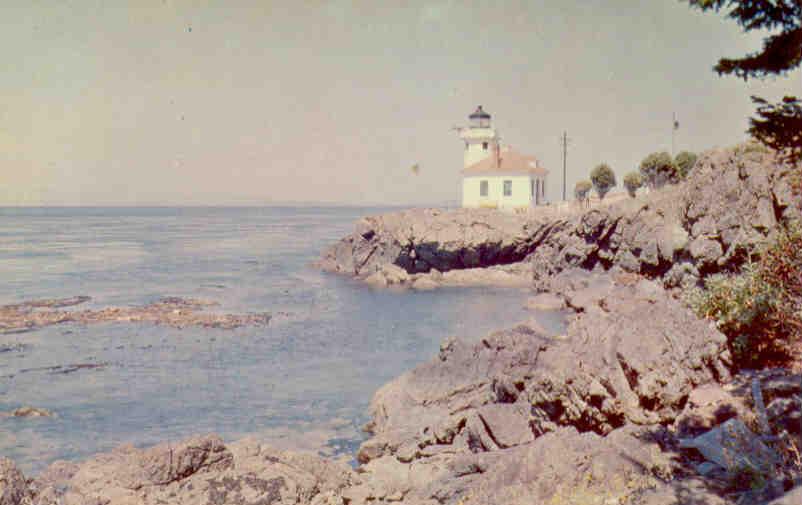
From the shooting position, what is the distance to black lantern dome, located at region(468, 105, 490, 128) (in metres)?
77.7

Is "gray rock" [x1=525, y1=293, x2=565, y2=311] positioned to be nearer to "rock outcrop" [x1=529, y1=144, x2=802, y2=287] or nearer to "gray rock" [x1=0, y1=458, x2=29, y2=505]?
"rock outcrop" [x1=529, y1=144, x2=802, y2=287]

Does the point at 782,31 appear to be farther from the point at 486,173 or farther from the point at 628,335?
the point at 486,173

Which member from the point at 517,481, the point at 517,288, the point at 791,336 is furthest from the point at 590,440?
the point at 517,288

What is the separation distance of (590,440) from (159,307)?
38.1 m

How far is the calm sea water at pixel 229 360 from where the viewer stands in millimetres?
21609

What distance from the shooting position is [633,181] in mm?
66688

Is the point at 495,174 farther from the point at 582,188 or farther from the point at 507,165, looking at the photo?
the point at 582,188

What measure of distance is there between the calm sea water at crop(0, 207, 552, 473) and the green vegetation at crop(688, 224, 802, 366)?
10712 mm

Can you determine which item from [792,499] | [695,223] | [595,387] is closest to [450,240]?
[695,223]

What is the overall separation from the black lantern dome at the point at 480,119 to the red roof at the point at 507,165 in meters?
4.71

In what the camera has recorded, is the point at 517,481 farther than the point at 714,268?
No

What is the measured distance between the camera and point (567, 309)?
4159cm

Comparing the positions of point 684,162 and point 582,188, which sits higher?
point 684,162

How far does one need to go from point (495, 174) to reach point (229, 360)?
4529 centimetres
